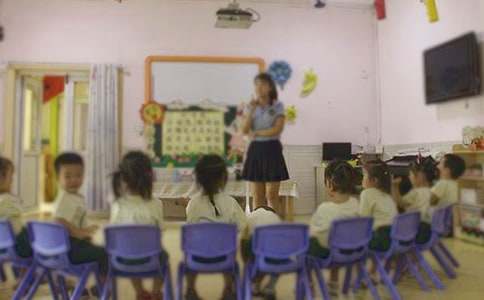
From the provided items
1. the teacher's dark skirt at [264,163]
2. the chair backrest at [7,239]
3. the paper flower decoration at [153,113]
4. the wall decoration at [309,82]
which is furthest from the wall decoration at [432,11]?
the chair backrest at [7,239]

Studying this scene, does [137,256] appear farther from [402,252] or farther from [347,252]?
[402,252]

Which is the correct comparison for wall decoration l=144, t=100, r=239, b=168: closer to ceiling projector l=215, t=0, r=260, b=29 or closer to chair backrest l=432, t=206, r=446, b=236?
ceiling projector l=215, t=0, r=260, b=29

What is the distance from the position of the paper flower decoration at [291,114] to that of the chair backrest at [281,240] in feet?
1.08

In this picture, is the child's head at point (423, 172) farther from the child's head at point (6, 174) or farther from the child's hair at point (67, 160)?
the child's head at point (6, 174)

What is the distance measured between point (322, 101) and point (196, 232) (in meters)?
0.64

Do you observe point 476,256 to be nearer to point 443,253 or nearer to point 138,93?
point 443,253

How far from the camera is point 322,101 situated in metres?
1.09

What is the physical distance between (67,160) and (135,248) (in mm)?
396

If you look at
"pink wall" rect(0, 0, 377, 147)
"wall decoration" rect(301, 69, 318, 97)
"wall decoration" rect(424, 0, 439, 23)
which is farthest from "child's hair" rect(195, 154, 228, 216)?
"wall decoration" rect(424, 0, 439, 23)

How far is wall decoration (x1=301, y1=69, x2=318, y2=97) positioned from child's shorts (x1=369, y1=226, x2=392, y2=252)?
48 cm

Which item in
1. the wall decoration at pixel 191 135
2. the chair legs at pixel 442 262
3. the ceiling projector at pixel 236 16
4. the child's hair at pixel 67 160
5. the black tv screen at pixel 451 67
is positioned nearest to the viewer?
the child's hair at pixel 67 160

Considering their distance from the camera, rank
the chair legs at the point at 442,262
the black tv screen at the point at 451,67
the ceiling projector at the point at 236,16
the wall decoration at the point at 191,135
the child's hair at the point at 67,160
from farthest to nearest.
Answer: the chair legs at the point at 442,262, the ceiling projector at the point at 236,16, the black tv screen at the point at 451,67, the wall decoration at the point at 191,135, the child's hair at the point at 67,160

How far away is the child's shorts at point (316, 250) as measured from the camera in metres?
1.15

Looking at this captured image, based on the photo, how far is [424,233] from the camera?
1.12 m
